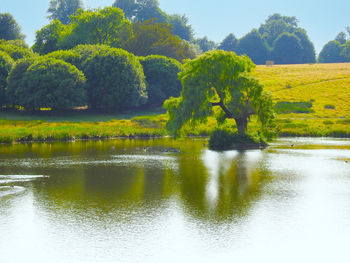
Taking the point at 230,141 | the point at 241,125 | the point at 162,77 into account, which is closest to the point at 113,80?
the point at 162,77

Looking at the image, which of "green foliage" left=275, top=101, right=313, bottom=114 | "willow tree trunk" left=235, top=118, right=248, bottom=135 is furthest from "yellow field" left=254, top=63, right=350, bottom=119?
"willow tree trunk" left=235, top=118, right=248, bottom=135

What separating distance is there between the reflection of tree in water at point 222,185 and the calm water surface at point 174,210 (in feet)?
0.21

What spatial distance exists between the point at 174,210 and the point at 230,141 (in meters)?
36.7

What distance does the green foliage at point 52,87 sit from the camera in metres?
94.2

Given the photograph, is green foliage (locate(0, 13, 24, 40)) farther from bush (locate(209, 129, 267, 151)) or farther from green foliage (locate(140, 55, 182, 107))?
bush (locate(209, 129, 267, 151))

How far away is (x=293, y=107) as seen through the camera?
107250 mm

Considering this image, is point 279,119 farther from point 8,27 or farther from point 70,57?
point 8,27

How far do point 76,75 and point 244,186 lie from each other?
2841 inches

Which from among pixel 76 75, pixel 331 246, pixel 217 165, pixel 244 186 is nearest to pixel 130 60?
pixel 76 75

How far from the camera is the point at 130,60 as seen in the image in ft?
347

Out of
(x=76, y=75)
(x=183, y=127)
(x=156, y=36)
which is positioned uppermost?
(x=156, y=36)

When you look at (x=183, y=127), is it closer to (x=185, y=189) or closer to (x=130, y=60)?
(x=185, y=189)

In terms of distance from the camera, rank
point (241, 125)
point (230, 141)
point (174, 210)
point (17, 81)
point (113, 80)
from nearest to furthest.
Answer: point (174, 210) < point (230, 141) < point (241, 125) < point (17, 81) < point (113, 80)

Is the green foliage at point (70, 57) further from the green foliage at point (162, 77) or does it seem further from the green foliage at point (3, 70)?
the green foliage at point (162, 77)
